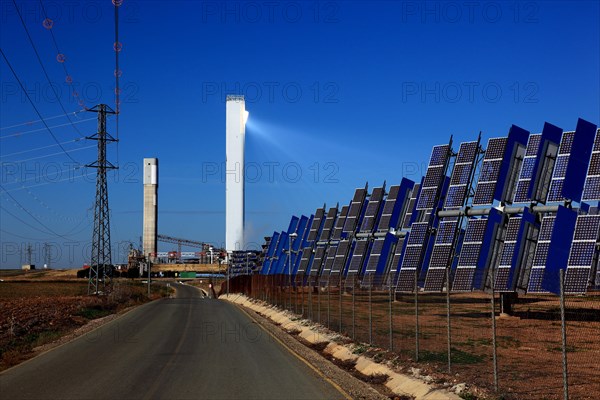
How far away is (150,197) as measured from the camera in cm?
18150

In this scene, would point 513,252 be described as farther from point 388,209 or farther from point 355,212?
point 355,212

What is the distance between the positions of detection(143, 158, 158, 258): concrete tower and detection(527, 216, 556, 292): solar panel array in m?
161

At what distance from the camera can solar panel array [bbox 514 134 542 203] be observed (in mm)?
31000

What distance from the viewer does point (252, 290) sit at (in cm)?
6775

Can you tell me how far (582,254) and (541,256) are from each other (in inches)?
72.4

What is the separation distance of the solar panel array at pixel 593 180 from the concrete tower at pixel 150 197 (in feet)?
531

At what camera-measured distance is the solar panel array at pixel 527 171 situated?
102 ft

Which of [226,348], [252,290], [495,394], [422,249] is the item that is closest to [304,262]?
[252,290]

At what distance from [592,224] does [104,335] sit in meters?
21.0

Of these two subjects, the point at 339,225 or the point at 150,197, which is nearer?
the point at 339,225

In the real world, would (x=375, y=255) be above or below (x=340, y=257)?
above

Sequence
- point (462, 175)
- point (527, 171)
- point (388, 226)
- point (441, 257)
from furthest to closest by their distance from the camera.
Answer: point (388, 226) < point (462, 175) < point (441, 257) < point (527, 171)

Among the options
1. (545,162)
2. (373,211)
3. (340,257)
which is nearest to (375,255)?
(373,211)

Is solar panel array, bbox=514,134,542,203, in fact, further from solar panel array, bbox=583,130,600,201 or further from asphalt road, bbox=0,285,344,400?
asphalt road, bbox=0,285,344,400
